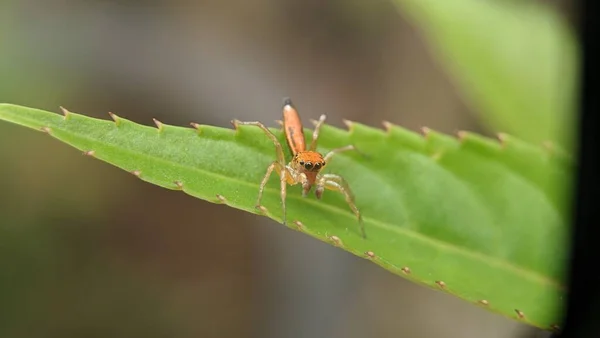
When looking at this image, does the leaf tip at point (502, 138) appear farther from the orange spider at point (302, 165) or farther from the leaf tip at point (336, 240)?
the leaf tip at point (336, 240)

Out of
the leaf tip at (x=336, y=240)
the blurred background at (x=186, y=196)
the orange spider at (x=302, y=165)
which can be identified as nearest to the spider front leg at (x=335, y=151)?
the orange spider at (x=302, y=165)

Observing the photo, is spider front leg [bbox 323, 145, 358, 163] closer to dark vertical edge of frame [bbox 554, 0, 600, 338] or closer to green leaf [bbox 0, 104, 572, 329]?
green leaf [bbox 0, 104, 572, 329]

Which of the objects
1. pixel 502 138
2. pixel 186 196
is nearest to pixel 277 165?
pixel 502 138

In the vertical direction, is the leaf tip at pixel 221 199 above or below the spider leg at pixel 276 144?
below

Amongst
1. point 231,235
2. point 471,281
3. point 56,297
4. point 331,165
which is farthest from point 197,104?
point 471,281

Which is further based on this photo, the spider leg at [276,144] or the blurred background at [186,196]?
the blurred background at [186,196]

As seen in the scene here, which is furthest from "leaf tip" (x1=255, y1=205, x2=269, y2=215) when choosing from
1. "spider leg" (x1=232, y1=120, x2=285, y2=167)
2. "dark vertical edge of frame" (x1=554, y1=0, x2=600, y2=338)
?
"dark vertical edge of frame" (x1=554, y1=0, x2=600, y2=338)

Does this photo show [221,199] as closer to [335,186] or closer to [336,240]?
[336,240]
